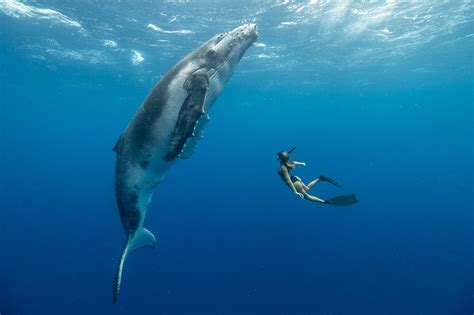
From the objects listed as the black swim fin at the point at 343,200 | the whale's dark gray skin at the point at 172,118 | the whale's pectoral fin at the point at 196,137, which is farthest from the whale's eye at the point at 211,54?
the black swim fin at the point at 343,200

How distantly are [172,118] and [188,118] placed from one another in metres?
0.59

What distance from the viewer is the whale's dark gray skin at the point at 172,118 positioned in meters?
5.13

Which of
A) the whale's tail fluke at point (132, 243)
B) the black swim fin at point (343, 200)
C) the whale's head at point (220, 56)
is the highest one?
the whale's head at point (220, 56)

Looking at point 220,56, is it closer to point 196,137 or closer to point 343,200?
point 196,137

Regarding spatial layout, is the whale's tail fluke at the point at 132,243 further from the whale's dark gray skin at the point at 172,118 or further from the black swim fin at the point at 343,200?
the black swim fin at the point at 343,200

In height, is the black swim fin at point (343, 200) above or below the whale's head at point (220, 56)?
below

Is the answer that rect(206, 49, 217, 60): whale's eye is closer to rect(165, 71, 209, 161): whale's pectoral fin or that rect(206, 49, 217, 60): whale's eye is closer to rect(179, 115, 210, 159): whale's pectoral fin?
rect(165, 71, 209, 161): whale's pectoral fin

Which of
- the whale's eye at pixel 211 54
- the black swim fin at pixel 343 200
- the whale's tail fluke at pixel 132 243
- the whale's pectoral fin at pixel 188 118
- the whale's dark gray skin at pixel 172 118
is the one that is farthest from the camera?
the black swim fin at pixel 343 200

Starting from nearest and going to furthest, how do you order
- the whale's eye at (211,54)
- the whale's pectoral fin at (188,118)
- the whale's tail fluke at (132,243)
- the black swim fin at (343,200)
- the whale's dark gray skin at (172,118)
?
the whale's pectoral fin at (188,118), the whale's dark gray skin at (172,118), the whale's eye at (211,54), the whale's tail fluke at (132,243), the black swim fin at (343,200)

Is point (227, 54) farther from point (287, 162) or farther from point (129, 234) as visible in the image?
point (129, 234)

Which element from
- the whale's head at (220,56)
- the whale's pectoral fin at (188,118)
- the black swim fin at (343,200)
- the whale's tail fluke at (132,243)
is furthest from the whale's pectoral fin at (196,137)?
the black swim fin at (343,200)

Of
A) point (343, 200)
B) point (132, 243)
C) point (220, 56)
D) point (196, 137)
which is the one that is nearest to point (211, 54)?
point (220, 56)

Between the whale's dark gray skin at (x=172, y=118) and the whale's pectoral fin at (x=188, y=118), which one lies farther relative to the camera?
the whale's dark gray skin at (x=172, y=118)

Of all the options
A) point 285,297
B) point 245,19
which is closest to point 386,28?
point 245,19
